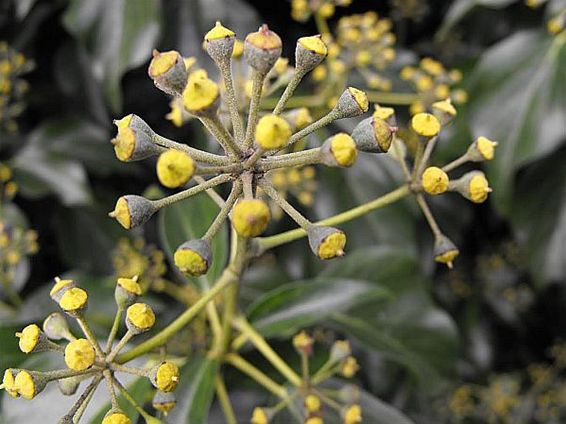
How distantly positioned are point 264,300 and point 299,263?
425mm

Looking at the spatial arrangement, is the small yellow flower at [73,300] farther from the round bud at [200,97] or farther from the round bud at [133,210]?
the round bud at [200,97]

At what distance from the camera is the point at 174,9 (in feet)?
4.35

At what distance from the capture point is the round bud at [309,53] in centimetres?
58

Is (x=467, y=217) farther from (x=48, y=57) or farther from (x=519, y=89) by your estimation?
(x=48, y=57)

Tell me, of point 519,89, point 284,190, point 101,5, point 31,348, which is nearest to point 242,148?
point 31,348

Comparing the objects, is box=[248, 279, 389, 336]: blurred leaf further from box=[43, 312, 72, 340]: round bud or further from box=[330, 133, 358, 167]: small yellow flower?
box=[330, 133, 358, 167]: small yellow flower

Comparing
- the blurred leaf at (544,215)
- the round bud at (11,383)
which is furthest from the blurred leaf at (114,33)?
the blurred leaf at (544,215)

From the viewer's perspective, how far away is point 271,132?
50cm

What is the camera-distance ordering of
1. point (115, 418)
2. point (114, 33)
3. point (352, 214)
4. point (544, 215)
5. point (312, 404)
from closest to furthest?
point (115, 418)
point (352, 214)
point (312, 404)
point (114, 33)
point (544, 215)

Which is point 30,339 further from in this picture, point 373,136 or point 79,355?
point 373,136

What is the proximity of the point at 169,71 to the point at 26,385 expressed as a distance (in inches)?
11.0

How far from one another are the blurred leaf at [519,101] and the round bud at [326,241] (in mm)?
782

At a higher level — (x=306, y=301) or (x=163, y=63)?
(x=163, y=63)

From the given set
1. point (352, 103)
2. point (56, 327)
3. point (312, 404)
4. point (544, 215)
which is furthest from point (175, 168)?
point (544, 215)
